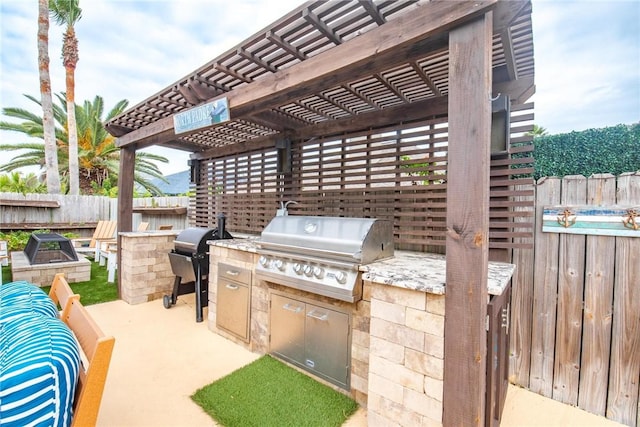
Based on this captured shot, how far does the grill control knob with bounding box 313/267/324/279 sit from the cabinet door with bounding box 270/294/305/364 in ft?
1.30

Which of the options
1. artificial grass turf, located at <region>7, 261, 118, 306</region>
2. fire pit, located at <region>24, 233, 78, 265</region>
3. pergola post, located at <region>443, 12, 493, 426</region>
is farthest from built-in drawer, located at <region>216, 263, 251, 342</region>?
fire pit, located at <region>24, 233, 78, 265</region>

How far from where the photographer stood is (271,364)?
9.34ft

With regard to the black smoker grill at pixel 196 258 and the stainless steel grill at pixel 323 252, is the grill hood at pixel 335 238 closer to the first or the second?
the stainless steel grill at pixel 323 252

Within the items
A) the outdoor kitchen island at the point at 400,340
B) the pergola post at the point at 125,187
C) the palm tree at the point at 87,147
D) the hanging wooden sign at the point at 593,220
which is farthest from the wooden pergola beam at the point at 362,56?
the palm tree at the point at 87,147

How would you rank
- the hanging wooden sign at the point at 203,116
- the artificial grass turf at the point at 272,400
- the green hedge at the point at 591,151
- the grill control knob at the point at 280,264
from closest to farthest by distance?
the artificial grass turf at the point at 272,400
the grill control knob at the point at 280,264
the hanging wooden sign at the point at 203,116
the green hedge at the point at 591,151

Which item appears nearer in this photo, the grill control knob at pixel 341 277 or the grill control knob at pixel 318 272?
the grill control knob at pixel 341 277

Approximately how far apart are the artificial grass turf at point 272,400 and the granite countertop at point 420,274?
3.53 ft

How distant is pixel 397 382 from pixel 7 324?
84.3 inches

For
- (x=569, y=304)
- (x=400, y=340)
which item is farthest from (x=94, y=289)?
(x=569, y=304)

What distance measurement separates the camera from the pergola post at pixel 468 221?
1.57 m

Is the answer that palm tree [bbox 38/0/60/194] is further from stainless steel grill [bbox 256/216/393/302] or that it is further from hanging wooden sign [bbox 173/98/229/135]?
stainless steel grill [bbox 256/216/393/302]

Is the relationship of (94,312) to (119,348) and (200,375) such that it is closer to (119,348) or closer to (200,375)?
(119,348)

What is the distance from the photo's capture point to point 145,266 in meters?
4.63

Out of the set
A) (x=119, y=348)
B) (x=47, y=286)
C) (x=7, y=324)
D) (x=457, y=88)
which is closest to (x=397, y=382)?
(x=457, y=88)
